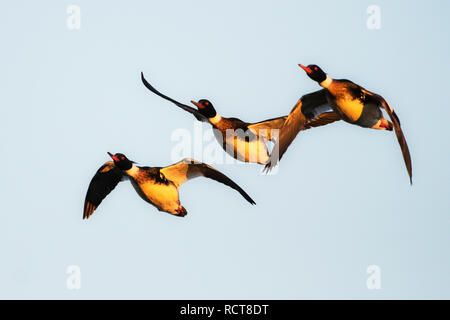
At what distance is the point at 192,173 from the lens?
15.5m

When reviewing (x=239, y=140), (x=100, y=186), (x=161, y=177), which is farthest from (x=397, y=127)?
(x=100, y=186)

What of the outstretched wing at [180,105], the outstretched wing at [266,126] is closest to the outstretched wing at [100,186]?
the outstretched wing at [180,105]

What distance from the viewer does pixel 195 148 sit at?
1688 cm

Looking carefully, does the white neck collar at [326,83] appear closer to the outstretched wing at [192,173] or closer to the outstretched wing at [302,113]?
the outstretched wing at [302,113]

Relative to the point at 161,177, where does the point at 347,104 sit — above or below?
above

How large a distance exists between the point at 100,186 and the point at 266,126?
3327 millimetres

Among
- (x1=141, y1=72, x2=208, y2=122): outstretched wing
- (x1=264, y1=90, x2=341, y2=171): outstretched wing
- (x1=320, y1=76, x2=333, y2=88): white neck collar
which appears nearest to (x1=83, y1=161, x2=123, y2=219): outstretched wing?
(x1=141, y1=72, x2=208, y2=122): outstretched wing

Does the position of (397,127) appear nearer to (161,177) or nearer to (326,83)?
(326,83)

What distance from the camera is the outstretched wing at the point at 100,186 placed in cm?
1584

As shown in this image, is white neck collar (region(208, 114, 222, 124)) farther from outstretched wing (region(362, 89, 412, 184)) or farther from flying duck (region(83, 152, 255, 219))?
outstretched wing (region(362, 89, 412, 184))
